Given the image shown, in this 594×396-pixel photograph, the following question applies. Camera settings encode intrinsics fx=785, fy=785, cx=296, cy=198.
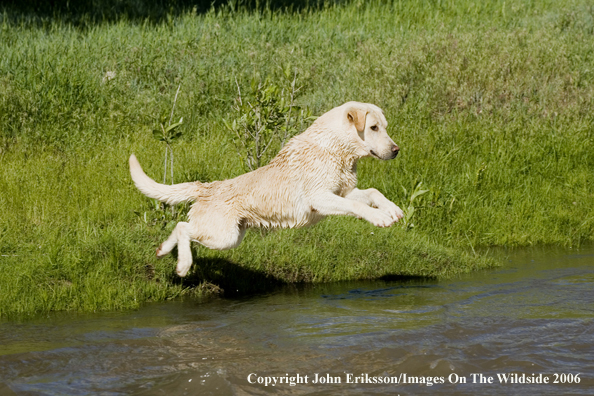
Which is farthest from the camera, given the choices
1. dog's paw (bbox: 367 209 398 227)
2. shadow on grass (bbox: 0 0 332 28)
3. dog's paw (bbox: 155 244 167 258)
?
shadow on grass (bbox: 0 0 332 28)

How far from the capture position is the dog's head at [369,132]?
6.91 meters

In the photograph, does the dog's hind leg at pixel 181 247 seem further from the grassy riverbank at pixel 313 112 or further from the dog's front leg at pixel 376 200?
the dog's front leg at pixel 376 200

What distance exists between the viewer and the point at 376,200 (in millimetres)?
7043

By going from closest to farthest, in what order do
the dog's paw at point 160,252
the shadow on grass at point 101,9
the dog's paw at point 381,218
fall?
the dog's paw at point 381,218, the dog's paw at point 160,252, the shadow on grass at point 101,9

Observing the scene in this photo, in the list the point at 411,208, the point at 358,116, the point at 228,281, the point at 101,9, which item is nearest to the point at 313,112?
the point at 411,208

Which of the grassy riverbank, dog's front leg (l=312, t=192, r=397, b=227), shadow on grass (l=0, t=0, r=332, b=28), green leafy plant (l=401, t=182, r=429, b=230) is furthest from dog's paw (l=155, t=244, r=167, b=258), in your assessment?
shadow on grass (l=0, t=0, r=332, b=28)

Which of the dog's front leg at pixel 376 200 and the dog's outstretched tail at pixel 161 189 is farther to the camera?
the dog's outstretched tail at pixel 161 189

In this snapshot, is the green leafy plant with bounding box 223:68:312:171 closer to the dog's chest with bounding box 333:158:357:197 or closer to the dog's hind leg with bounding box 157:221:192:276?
the dog's chest with bounding box 333:158:357:197

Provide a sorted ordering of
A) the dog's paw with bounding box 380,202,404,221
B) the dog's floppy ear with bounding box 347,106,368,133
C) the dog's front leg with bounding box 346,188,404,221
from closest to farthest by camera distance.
→ the dog's paw with bounding box 380,202,404,221
the dog's front leg with bounding box 346,188,404,221
the dog's floppy ear with bounding box 347,106,368,133

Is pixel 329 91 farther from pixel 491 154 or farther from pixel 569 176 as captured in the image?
pixel 569 176

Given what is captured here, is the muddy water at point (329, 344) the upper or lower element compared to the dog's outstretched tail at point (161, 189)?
lower

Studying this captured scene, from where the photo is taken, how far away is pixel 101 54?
13.1 meters

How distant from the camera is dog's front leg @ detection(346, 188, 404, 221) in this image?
6719 mm

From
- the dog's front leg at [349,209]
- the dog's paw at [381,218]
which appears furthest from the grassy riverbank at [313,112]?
the dog's paw at [381,218]
